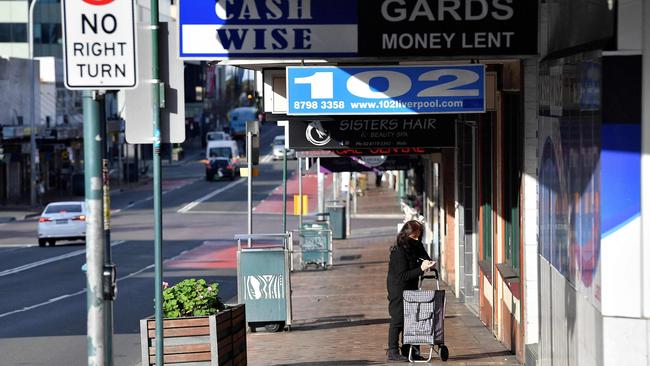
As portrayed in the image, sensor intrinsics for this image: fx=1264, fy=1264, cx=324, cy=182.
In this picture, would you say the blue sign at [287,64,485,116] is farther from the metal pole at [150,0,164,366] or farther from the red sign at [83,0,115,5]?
the red sign at [83,0,115,5]

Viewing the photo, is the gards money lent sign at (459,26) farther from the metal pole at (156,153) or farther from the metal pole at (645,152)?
the metal pole at (645,152)

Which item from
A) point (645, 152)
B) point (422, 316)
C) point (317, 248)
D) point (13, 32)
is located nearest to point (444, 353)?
point (422, 316)

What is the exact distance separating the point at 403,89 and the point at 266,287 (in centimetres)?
662

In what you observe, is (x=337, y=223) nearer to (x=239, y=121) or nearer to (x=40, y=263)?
(x=40, y=263)

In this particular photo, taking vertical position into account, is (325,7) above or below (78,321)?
above

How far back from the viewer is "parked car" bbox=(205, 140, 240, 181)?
2980 inches

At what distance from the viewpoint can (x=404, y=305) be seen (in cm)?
1368

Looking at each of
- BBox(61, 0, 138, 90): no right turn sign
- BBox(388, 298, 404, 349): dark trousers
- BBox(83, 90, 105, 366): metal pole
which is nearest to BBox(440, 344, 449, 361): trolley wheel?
BBox(388, 298, 404, 349): dark trousers

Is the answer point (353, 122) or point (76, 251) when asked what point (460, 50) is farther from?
point (76, 251)

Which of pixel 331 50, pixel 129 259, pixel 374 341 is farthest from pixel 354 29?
pixel 129 259

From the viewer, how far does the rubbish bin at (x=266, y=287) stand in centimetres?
1759

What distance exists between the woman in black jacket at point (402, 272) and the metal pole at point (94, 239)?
6153mm

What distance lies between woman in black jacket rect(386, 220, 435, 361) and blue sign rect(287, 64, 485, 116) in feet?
7.82

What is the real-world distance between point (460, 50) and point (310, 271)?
18.7 metres
